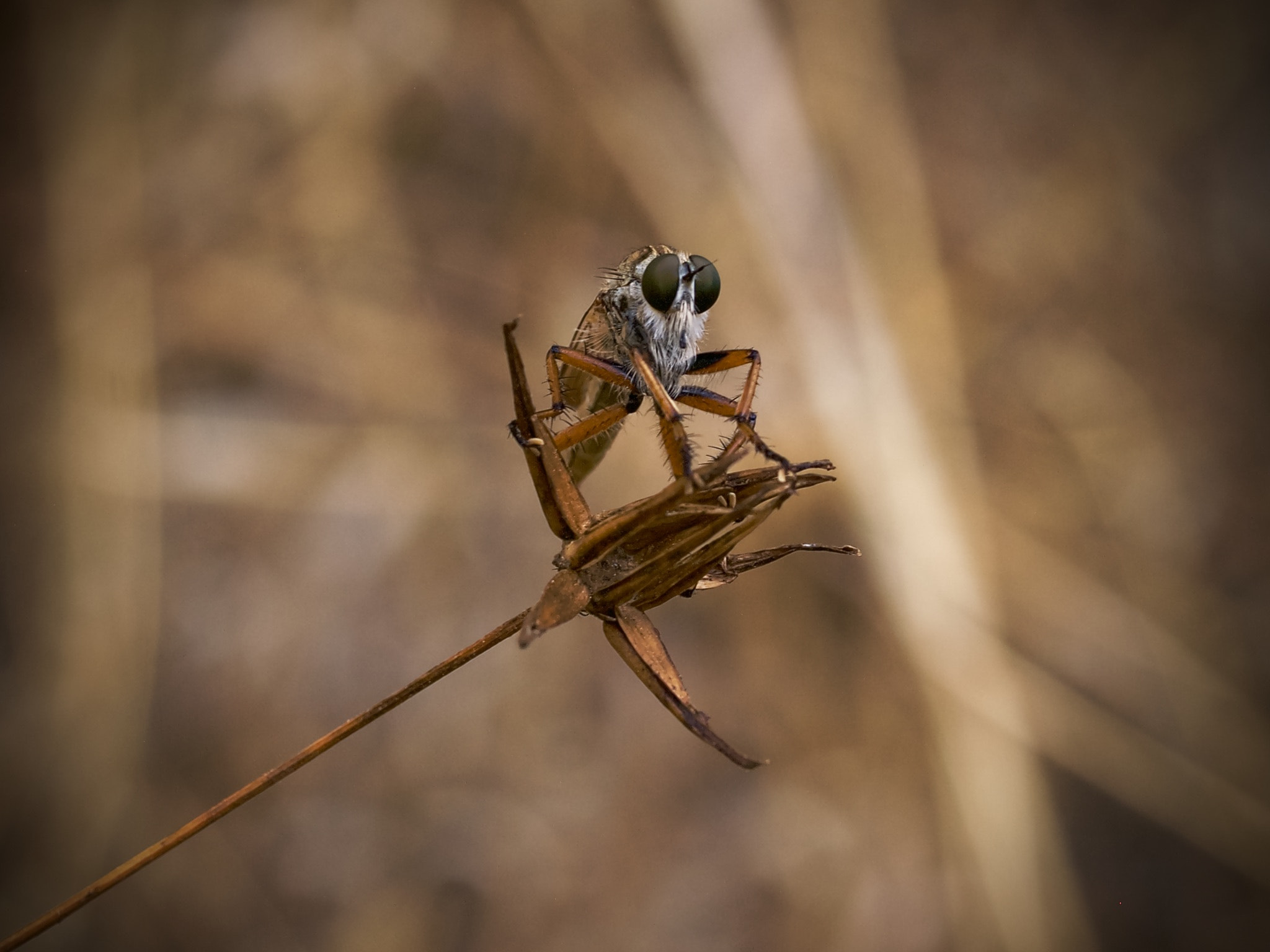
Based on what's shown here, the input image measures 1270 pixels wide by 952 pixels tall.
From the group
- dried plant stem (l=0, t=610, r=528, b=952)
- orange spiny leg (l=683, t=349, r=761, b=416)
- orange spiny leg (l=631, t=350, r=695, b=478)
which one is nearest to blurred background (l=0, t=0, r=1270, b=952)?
orange spiny leg (l=683, t=349, r=761, b=416)

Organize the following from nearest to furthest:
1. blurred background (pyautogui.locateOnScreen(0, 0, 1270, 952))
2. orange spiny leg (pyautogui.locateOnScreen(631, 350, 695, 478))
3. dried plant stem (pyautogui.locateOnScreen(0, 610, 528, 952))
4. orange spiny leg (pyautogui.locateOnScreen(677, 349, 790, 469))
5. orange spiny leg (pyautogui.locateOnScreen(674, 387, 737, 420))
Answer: dried plant stem (pyautogui.locateOnScreen(0, 610, 528, 952)) → orange spiny leg (pyautogui.locateOnScreen(631, 350, 695, 478)) → orange spiny leg (pyautogui.locateOnScreen(677, 349, 790, 469)) → orange spiny leg (pyautogui.locateOnScreen(674, 387, 737, 420)) → blurred background (pyautogui.locateOnScreen(0, 0, 1270, 952))

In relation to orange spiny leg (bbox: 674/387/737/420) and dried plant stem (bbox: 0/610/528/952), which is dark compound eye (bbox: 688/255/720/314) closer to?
orange spiny leg (bbox: 674/387/737/420)

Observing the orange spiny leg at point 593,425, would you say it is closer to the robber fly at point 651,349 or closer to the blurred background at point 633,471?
the robber fly at point 651,349

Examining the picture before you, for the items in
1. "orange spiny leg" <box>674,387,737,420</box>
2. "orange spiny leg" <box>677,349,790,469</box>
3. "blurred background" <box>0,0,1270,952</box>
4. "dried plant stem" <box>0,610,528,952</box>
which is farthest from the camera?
"blurred background" <box>0,0,1270,952</box>

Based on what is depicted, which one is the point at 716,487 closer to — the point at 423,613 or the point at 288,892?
the point at 423,613

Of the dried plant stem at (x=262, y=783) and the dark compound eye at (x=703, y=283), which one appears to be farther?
the dark compound eye at (x=703, y=283)

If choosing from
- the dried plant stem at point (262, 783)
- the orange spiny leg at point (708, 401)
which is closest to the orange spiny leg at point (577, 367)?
the orange spiny leg at point (708, 401)

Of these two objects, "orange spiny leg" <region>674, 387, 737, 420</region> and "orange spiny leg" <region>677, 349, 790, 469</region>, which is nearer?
"orange spiny leg" <region>677, 349, 790, 469</region>

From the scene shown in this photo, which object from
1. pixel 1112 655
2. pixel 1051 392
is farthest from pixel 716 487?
pixel 1112 655
